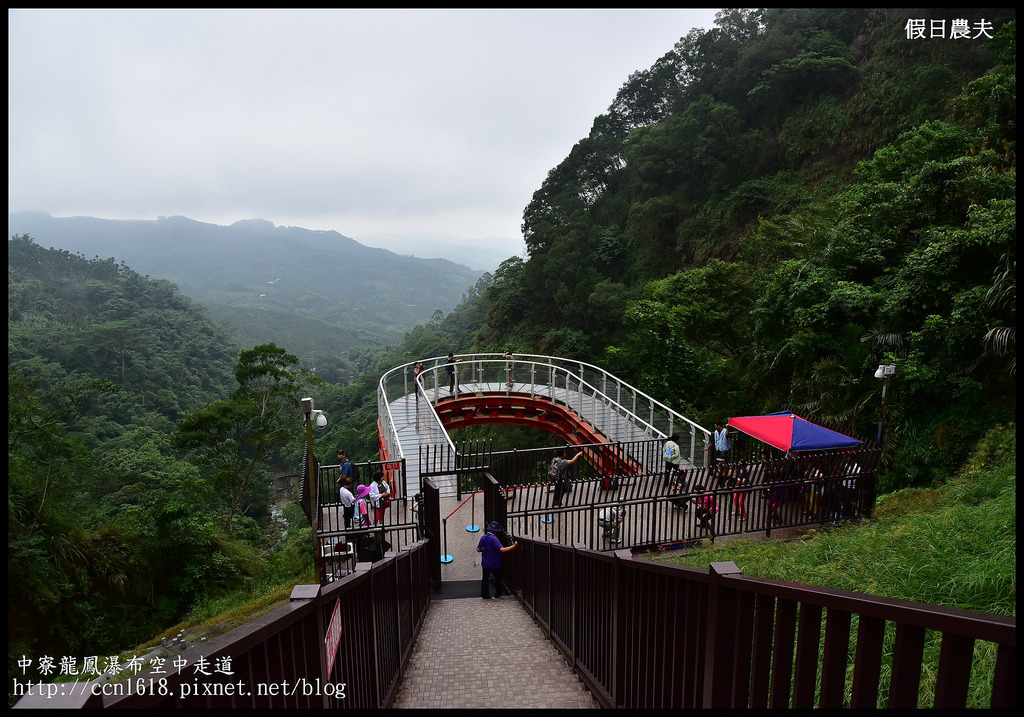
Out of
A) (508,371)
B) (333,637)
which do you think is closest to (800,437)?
(333,637)

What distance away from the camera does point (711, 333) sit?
14.9 meters

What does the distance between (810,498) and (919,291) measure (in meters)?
3.93

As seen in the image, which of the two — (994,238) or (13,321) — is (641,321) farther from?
(13,321)

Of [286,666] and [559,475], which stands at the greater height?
[286,666]

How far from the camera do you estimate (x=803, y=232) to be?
14.4m

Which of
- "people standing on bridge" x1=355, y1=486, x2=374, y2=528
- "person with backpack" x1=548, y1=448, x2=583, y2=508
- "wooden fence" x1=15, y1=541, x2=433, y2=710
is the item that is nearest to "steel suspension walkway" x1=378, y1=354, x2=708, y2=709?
"wooden fence" x1=15, y1=541, x2=433, y2=710

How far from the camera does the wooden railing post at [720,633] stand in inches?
77.2

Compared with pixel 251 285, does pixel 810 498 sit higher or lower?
lower

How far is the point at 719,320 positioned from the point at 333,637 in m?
14.3

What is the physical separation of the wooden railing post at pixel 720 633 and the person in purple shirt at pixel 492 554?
459 centimetres

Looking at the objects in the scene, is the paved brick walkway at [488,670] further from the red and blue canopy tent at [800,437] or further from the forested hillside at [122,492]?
the red and blue canopy tent at [800,437]

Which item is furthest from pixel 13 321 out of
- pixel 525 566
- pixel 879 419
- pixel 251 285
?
pixel 251 285

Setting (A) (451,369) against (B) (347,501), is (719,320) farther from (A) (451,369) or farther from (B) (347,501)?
(B) (347,501)

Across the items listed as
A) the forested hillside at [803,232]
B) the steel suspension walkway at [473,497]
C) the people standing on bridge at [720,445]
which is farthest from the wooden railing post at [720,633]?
the people standing on bridge at [720,445]
